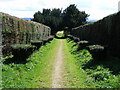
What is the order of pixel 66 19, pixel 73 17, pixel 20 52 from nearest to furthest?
pixel 20 52 → pixel 66 19 → pixel 73 17

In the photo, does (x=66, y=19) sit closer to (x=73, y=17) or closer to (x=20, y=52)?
(x=73, y=17)

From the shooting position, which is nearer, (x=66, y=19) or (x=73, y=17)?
(x=66, y=19)

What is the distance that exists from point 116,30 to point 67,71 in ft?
17.1

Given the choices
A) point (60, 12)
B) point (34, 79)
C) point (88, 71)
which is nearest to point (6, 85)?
point (34, 79)

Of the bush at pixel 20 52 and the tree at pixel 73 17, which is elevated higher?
the tree at pixel 73 17

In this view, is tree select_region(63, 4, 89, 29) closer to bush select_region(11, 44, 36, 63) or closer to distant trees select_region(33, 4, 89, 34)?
distant trees select_region(33, 4, 89, 34)

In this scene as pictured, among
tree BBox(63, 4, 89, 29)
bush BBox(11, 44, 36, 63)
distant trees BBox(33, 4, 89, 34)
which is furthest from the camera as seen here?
tree BBox(63, 4, 89, 29)

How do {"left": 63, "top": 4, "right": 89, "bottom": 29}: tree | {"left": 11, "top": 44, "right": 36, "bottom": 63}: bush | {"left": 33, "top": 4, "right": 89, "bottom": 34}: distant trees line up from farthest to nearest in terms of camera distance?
{"left": 63, "top": 4, "right": 89, "bottom": 29}: tree → {"left": 33, "top": 4, "right": 89, "bottom": 34}: distant trees → {"left": 11, "top": 44, "right": 36, "bottom": 63}: bush

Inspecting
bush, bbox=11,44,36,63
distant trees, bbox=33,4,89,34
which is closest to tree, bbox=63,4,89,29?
distant trees, bbox=33,4,89,34

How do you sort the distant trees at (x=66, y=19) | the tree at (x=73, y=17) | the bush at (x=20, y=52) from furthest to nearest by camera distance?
the tree at (x=73, y=17), the distant trees at (x=66, y=19), the bush at (x=20, y=52)

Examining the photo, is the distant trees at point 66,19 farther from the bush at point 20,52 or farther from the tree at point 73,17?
the bush at point 20,52

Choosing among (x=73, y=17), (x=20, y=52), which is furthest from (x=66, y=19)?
(x=20, y=52)

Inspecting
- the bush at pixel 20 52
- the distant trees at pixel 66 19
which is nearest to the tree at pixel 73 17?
the distant trees at pixel 66 19

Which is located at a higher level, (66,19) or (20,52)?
(66,19)
